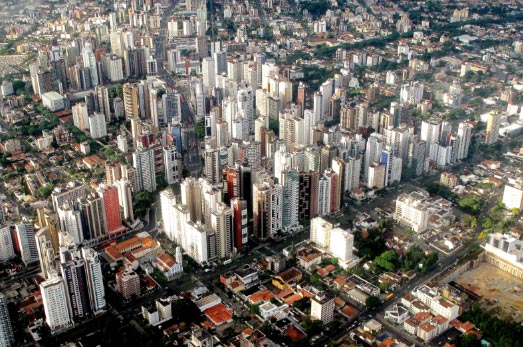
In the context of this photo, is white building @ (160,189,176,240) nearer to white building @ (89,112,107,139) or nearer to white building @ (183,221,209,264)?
white building @ (183,221,209,264)

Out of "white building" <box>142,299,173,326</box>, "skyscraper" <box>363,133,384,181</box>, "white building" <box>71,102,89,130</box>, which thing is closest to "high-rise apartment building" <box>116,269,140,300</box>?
"white building" <box>142,299,173,326</box>

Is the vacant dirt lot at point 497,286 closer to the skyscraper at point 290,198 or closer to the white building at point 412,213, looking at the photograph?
the white building at point 412,213

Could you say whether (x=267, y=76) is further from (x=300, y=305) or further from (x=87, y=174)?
(x=300, y=305)

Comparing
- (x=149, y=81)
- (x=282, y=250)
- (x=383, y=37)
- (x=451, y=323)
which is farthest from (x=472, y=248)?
(x=383, y=37)

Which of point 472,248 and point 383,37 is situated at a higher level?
point 383,37

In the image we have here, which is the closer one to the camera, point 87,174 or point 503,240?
point 503,240

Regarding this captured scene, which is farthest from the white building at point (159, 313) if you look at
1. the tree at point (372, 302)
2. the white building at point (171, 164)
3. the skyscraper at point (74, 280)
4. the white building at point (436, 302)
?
the white building at point (171, 164)

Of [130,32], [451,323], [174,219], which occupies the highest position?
[130,32]
